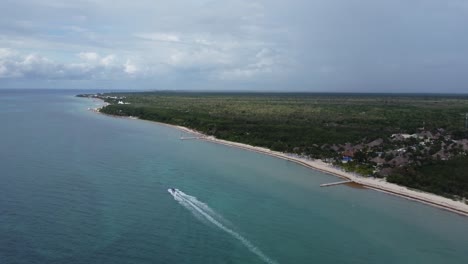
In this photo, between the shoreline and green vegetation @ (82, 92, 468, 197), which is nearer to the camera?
the shoreline

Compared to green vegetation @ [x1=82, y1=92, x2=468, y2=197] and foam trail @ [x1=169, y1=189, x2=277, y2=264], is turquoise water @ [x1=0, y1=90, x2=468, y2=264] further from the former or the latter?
green vegetation @ [x1=82, y1=92, x2=468, y2=197]

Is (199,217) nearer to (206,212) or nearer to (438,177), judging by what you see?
(206,212)

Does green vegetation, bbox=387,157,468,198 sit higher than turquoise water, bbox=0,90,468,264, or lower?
higher

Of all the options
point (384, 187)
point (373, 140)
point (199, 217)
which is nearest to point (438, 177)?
point (384, 187)

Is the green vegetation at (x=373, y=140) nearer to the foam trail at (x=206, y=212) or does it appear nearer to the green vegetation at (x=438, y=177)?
the green vegetation at (x=438, y=177)

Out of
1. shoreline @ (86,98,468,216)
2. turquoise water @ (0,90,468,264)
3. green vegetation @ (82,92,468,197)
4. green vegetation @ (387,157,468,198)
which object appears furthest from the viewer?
green vegetation @ (82,92,468,197)

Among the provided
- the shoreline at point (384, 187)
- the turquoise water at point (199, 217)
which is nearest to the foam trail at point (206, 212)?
the turquoise water at point (199, 217)

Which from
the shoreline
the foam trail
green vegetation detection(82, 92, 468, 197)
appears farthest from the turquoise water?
green vegetation detection(82, 92, 468, 197)
